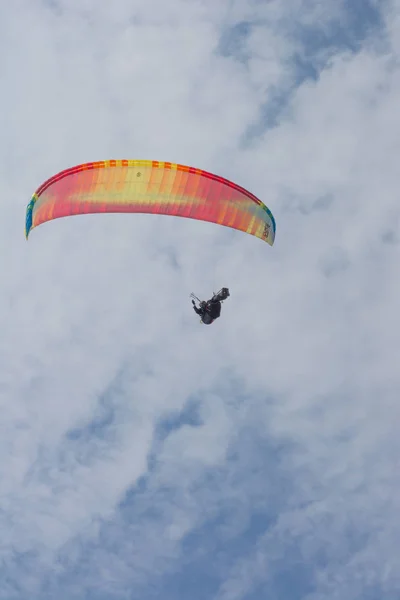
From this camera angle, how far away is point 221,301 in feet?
154

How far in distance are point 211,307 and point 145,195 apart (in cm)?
680

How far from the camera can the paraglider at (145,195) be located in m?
42.9

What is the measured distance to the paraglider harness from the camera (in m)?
46.9

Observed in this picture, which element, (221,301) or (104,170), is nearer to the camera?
(104,170)

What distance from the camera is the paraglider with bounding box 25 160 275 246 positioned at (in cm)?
4294

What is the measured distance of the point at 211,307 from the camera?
154 ft

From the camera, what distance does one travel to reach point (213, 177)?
43656 mm

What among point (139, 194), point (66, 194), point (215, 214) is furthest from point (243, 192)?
point (66, 194)

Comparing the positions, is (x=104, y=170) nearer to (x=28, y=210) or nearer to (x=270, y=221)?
(x=28, y=210)

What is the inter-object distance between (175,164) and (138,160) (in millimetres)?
1706

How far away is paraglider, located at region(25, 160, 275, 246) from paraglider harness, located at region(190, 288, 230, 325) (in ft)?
12.1

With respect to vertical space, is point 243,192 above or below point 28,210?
below

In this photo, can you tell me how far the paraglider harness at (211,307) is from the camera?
46.9m

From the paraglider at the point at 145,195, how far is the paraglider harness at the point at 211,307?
3.68 metres
